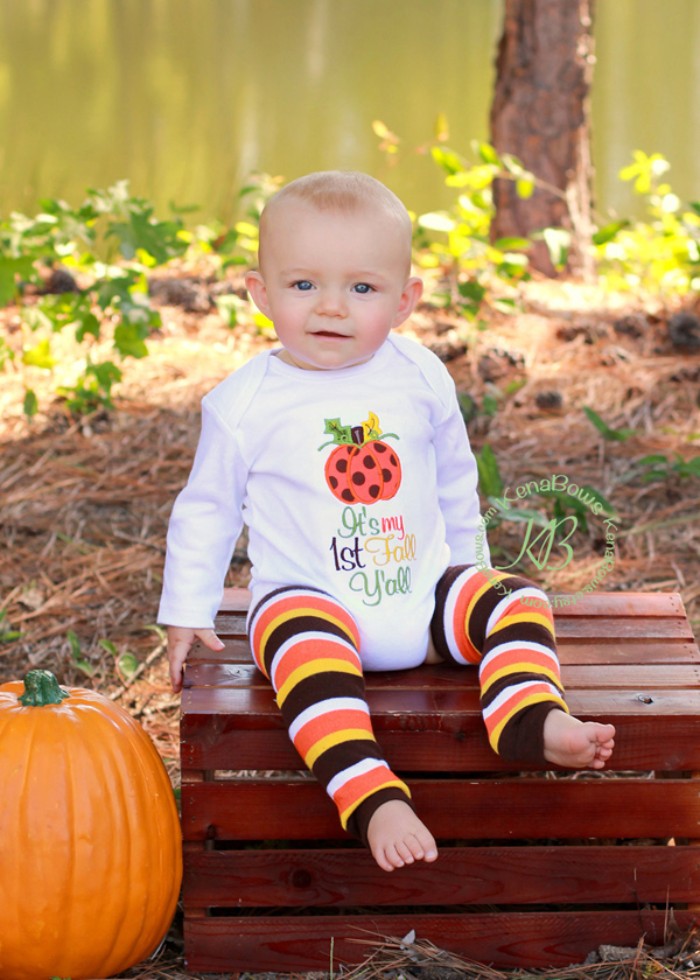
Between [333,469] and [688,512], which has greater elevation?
[688,512]

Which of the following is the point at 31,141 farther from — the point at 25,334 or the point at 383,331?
the point at 383,331

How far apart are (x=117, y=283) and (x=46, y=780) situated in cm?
198

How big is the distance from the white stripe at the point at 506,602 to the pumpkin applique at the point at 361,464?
0.24m

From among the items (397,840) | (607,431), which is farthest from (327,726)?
(607,431)

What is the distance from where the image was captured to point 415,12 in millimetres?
10781

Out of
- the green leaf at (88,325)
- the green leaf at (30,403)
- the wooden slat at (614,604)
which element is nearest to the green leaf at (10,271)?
the green leaf at (88,325)

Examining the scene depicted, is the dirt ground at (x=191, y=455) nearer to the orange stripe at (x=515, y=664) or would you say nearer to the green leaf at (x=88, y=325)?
the green leaf at (x=88, y=325)

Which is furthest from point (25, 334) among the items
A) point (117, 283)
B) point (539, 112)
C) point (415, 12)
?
point (415, 12)

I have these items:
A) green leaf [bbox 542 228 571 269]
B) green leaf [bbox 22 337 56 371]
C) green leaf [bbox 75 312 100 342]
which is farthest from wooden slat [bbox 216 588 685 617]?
green leaf [bbox 542 228 571 269]

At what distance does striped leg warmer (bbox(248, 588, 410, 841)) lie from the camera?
1.72 m

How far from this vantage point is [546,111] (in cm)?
502

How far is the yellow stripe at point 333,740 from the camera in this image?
1.74 meters

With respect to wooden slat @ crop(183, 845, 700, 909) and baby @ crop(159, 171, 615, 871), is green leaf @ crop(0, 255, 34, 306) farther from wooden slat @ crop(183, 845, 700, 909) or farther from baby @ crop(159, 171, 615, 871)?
wooden slat @ crop(183, 845, 700, 909)

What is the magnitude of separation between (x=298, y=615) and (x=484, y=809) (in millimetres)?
409
